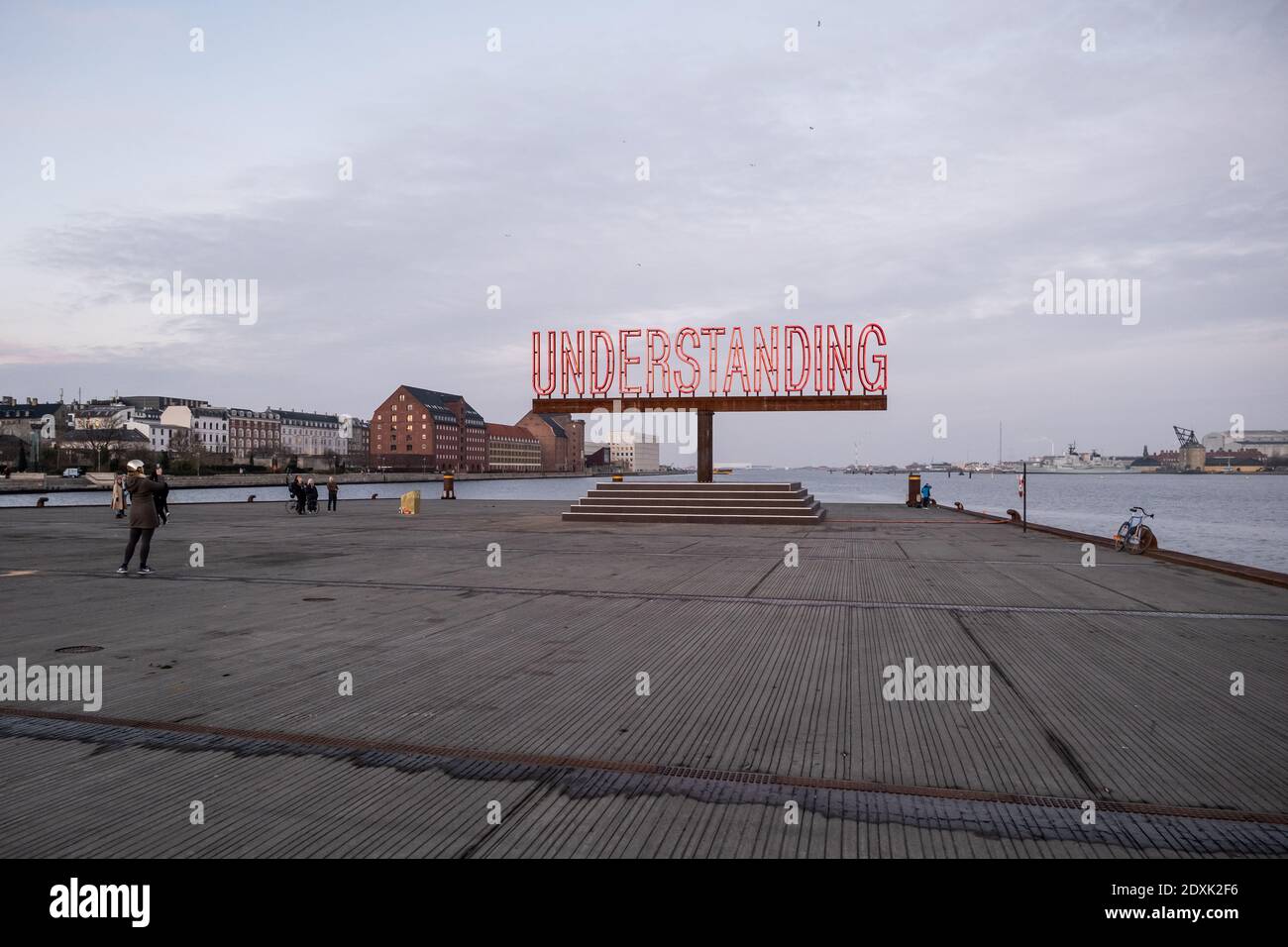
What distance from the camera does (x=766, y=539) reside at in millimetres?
20734

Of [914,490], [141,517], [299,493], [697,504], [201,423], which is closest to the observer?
[141,517]

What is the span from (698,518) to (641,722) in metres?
22.5

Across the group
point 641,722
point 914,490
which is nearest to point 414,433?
point 914,490

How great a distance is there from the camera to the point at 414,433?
162m

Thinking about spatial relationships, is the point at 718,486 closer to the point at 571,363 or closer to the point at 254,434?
the point at 571,363

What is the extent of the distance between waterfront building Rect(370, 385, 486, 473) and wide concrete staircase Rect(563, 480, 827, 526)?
132700 mm

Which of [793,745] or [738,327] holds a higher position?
[738,327]

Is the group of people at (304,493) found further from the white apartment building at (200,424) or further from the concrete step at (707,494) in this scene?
the white apartment building at (200,424)

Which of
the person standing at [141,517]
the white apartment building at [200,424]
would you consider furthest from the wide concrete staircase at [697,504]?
the white apartment building at [200,424]

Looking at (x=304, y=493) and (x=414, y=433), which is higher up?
(x=414, y=433)

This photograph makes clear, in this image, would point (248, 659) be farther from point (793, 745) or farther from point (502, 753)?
point (793, 745)

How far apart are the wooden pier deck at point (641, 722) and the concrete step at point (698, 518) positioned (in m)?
14.1
